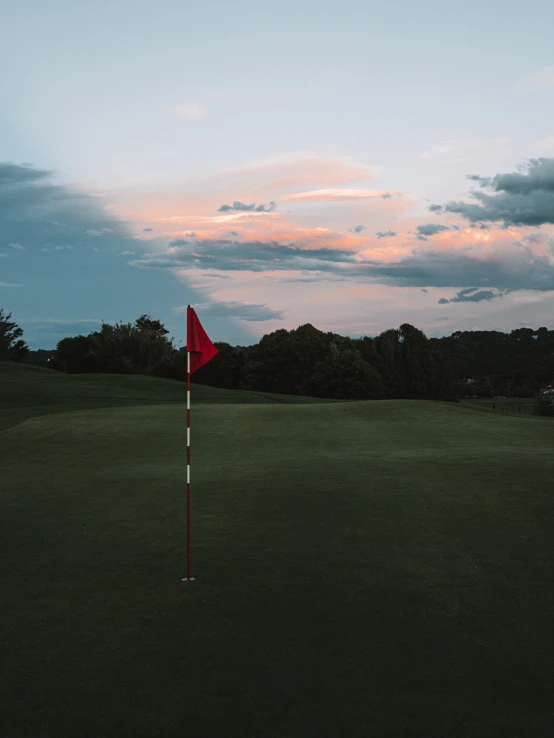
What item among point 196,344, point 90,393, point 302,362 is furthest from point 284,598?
point 302,362

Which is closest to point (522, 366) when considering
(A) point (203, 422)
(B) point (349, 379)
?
(B) point (349, 379)

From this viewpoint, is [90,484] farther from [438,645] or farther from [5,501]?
[438,645]

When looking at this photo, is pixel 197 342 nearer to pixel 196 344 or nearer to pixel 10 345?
pixel 196 344

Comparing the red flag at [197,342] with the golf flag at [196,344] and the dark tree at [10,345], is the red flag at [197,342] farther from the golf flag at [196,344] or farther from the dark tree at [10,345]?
the dark tree at [10,345]

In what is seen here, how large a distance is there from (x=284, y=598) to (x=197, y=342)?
142 inches

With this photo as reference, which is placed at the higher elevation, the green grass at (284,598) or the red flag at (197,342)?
the red flag at (197,342)

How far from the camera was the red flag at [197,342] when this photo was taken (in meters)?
9.23

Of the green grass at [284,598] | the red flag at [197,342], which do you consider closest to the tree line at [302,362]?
the green grass at [284,598]

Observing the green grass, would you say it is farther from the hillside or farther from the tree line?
the tree line

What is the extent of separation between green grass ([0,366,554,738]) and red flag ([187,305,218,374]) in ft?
7.96

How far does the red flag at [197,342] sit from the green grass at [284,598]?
243 centimetres

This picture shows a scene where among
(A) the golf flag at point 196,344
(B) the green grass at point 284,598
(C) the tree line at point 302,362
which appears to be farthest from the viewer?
(C) the tree line at point 302,362

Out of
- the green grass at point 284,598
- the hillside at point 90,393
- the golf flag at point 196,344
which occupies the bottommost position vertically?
the green grass at point 284,598

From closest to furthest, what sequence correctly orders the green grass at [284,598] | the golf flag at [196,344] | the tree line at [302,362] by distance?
the green grass at [284,598], the golf flag at [196,344], the tree line at [302,362]
